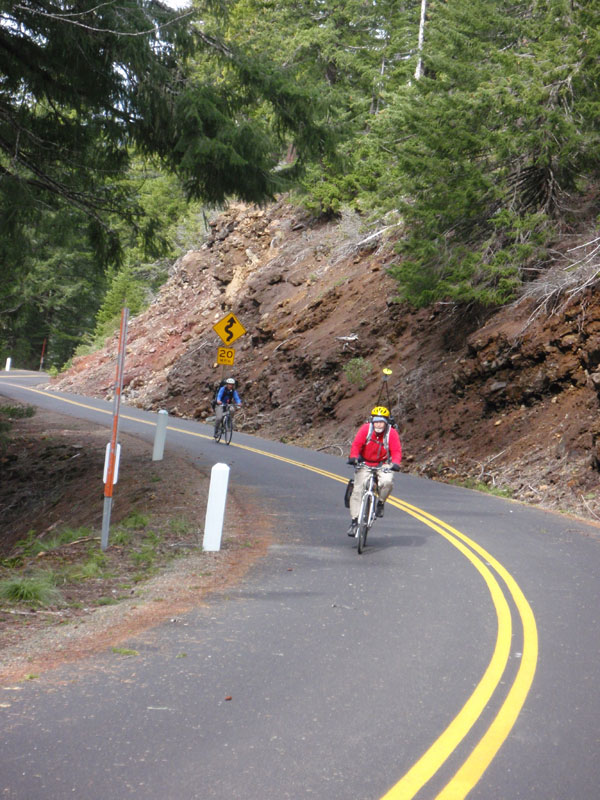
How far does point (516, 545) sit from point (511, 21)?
17.2 m

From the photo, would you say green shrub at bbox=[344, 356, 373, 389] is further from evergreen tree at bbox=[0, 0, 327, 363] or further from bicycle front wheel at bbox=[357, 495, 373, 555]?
bicycle front wheel at bbox=[357, 495, 373, 555]

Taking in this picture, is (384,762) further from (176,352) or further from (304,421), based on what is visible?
(176,352)

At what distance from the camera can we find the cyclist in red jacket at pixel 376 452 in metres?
10.7

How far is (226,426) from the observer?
23234mm

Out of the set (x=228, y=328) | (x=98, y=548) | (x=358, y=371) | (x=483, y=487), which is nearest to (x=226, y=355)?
(x=228, y=328)

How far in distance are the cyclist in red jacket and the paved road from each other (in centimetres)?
98

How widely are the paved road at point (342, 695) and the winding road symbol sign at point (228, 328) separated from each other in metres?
13.2

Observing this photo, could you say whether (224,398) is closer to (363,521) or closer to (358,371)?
(358,371)

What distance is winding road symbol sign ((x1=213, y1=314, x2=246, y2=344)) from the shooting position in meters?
22.5

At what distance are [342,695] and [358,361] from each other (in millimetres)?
21610

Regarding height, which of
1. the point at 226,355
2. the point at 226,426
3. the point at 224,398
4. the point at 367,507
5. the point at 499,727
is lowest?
the point at 499,727

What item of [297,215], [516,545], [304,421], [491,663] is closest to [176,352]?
[297,215]

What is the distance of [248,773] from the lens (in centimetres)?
422

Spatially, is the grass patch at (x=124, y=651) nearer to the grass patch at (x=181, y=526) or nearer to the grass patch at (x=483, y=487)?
the grass patch at (x=181, y=526)
